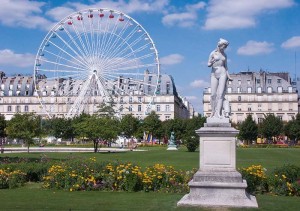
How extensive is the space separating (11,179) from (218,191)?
8.30 metres

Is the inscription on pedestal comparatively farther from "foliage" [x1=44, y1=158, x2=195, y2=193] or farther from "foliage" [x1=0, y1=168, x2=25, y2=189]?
"foliage" [x1=0, y1=168, x2=25, y2=189]

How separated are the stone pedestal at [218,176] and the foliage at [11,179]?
739 cm

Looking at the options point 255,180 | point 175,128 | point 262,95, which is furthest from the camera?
point 262,95

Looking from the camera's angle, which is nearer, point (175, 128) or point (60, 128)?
point (60, 128)

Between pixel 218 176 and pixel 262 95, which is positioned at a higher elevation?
pixel 262 95

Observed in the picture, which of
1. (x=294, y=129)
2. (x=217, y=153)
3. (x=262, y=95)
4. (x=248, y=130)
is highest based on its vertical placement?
(x=262, y=95)

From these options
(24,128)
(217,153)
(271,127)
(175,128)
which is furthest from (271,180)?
(175,128)

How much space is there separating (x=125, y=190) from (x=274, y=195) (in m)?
4.80

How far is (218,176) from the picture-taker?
41.5 feet

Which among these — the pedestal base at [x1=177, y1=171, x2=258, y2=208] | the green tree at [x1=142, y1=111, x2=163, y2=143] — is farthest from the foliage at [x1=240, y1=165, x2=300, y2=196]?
the green tree at [x1=142, y1=111, x2=163, y2=143]

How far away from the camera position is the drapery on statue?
43.9 ft

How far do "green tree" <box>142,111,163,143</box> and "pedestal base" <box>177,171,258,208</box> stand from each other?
83820 millimetres

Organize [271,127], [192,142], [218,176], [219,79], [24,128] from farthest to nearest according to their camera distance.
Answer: [271,127] < [192,142] < [24,128] < [219,79] < [218,176]

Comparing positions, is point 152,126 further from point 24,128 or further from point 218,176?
point 218,176
